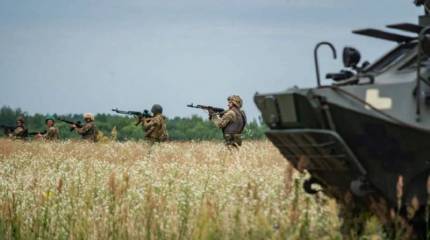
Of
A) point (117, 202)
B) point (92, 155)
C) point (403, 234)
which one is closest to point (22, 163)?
point (92, 155)

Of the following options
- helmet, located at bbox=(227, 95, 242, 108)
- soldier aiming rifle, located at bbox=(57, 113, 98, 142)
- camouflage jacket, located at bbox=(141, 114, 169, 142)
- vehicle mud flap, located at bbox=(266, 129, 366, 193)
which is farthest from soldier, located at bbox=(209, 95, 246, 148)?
vehicle mud flap, located at bbox=(266, 129, 366, 193)

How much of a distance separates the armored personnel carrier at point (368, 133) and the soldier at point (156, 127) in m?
18.0

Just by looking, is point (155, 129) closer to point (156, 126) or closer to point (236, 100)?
point (156, 126)

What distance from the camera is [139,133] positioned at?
52.7 m

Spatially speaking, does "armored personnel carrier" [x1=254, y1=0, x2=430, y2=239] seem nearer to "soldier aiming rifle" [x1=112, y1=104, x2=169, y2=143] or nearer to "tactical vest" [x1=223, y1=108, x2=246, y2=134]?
"tactical vest" [x1=223, y1=108, x2=246, y2=134]

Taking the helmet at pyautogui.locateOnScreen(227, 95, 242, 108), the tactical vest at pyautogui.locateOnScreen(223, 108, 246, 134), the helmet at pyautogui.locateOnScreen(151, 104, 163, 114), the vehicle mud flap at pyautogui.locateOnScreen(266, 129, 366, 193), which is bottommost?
the tactical vest at pyautogui.locateOnScreen(223, 108, 246, 134)

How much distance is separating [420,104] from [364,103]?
434 mm

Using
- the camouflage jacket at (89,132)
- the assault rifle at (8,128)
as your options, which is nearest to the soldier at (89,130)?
the camouflage jacket at (89,132)

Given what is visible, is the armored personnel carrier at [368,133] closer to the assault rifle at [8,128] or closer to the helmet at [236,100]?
the helmet at [236,100]

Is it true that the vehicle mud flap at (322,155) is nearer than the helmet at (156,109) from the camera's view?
Yes

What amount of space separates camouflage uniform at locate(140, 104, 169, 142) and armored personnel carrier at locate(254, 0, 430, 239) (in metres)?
18.0

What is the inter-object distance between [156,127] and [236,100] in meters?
3.91

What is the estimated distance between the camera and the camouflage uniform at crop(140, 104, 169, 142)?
26.7m

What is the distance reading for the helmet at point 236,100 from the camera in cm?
2348
